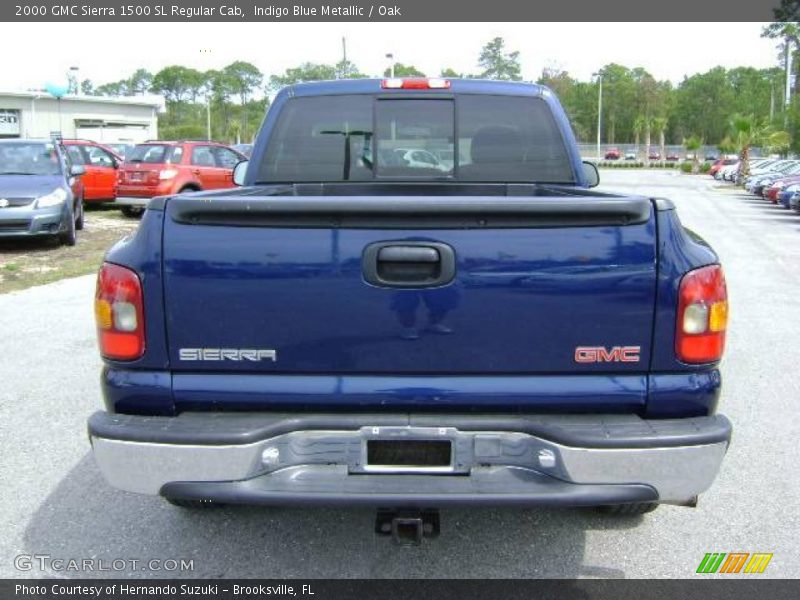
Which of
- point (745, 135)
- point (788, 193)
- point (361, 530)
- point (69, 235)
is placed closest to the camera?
point (361, 530)

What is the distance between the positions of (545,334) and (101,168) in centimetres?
1750

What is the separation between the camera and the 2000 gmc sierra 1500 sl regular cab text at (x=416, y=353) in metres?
2.53

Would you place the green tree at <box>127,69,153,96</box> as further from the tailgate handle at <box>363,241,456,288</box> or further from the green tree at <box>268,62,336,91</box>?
the tailgate handle at <box>363,241,456,288</box>

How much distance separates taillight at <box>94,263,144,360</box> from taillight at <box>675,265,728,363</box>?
1847 mm

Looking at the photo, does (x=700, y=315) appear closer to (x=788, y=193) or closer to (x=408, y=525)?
(x=408, y=525)

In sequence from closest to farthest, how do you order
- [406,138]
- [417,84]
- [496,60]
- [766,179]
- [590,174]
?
1. [417,84]
2. [406,138]
3. [590,174]
4. [766,179]
5. [496,60]

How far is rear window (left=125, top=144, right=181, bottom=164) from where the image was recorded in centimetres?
1625

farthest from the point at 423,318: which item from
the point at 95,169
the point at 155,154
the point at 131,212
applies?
the point at 95,169

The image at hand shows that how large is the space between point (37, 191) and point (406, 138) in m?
9.10

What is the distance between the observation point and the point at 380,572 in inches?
125

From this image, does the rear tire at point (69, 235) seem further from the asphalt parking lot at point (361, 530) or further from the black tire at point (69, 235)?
the asphalt parking lot at point (361, 530)

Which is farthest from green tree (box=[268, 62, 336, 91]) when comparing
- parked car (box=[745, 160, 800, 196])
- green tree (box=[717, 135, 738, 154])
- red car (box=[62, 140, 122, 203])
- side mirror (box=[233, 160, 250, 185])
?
side mirror (box=[233, 160, 250, 185])

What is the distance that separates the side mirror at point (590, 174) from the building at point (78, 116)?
44943 millimetres

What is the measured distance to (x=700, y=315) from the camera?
2.60m
